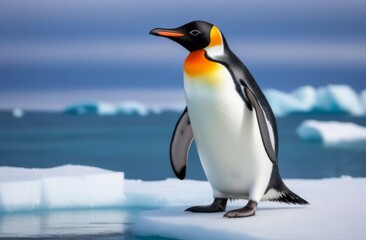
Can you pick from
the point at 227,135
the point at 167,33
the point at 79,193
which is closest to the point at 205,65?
the point at 167,33

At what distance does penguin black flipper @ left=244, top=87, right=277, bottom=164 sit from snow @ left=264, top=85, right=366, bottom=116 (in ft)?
90.9

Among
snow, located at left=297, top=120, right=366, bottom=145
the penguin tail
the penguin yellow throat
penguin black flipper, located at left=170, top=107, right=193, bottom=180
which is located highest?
snow, located at left=297, top=120, right=366, bottom=145

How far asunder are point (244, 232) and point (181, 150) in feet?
4.17

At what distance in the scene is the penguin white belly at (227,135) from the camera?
5.59m

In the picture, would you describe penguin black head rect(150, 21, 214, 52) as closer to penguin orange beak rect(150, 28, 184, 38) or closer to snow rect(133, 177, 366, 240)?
penguin orange beak rect(150, 28, 184, 38)

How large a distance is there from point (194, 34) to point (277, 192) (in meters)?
1.19

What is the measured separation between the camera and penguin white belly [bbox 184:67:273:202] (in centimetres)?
559

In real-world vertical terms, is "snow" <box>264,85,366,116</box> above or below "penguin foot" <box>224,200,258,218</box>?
above

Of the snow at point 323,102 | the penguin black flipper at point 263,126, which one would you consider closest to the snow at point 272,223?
the penguin black flipper at point 263,126

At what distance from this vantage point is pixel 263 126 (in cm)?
555

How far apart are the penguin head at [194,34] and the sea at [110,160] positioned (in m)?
1.29

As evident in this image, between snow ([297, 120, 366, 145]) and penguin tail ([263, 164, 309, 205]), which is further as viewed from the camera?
snow ([297, 120, 366, 145])

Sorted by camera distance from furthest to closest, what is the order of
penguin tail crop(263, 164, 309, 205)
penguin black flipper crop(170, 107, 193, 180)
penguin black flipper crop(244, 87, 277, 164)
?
1. penguin black flipper crop(170, 107, 193, 180)
2. penguin tail crop(263, 164, 309, 205)
3. penguin black flipper crop(244, 87, 277, 164)

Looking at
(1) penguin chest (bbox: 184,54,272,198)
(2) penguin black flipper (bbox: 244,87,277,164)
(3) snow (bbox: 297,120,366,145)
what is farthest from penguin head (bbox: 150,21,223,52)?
(3) snow (bbox: 297,120,366,145)
